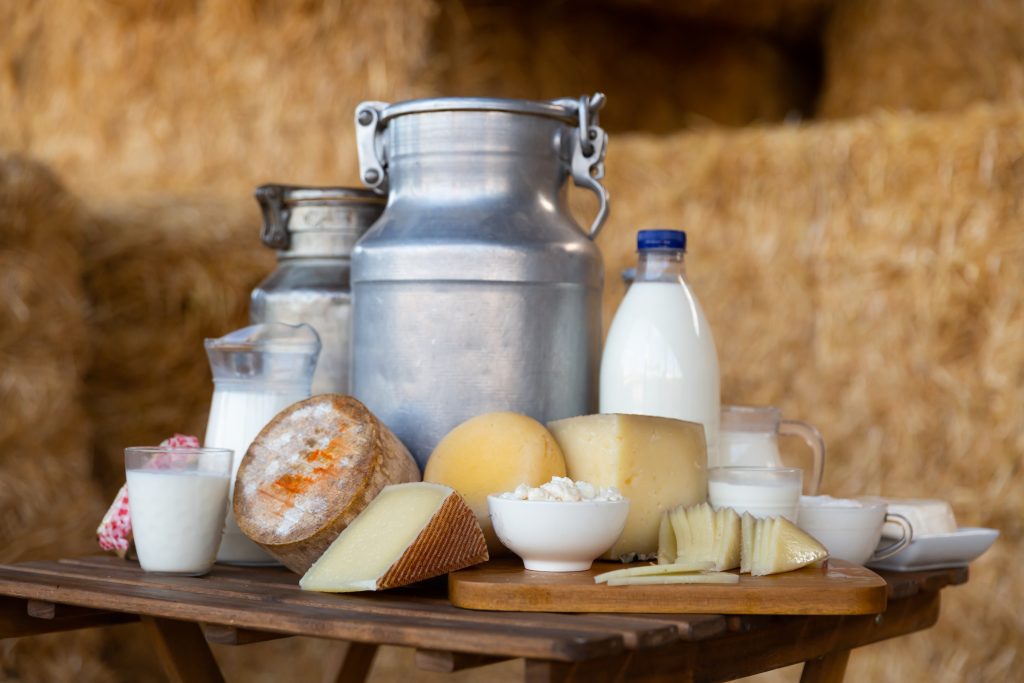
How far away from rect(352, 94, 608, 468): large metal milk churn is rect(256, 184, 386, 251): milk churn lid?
92 millimetres

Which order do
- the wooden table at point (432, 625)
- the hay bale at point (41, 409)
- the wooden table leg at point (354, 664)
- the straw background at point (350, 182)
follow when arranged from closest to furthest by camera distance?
the wooden table at point (432, 625), the wooden table leg at point (354, 664), the hay bale at point (41, 409), the straw background at point (350, 182)

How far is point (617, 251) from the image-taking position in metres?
2.14

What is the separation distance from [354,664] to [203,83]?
1403 millimetres

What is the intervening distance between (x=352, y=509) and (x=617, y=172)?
1.34 m

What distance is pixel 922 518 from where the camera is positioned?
1.14 m

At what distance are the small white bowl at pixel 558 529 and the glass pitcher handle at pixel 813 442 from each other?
0.35 meters

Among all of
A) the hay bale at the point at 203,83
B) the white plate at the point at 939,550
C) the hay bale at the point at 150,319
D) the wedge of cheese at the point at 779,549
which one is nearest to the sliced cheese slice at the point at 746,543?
the wedge of cheese at the point at 779,549

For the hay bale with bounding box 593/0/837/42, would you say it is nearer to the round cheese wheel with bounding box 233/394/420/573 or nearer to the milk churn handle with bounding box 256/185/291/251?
the milk churn handle with bounding box 256/185/291/251

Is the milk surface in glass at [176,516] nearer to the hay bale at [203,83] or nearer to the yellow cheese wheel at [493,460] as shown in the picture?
the yellow cheese wheel at [493,460]

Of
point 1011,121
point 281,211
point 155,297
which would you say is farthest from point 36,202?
point 1011,121

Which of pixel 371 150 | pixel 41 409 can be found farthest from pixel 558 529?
pixel 41 409

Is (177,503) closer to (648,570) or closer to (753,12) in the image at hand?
(648,570)

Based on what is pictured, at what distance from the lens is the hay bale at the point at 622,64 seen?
2.60 metres

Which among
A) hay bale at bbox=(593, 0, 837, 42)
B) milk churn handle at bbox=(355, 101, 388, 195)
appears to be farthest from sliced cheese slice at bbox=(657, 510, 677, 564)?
hay bale at bbox=(593, 0, 837, 42)
